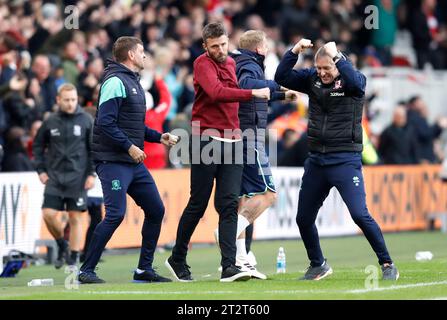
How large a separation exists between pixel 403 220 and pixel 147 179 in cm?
1172

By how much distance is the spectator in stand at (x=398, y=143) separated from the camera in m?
24.7

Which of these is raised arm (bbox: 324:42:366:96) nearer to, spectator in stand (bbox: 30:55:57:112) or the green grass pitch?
the green grass pitch

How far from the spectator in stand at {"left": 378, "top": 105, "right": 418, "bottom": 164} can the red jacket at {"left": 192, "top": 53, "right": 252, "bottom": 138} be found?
1224 centimetres

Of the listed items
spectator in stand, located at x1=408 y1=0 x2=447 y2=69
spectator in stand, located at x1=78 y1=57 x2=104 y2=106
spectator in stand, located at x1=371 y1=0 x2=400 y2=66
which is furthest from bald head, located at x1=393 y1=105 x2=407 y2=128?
spectator in stand, located at x1=78 y1=57 x2=104 y2=106

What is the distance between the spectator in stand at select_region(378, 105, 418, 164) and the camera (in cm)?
2472

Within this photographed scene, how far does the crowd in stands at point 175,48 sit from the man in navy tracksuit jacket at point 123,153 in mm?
4570

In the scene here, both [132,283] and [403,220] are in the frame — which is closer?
[132,283]

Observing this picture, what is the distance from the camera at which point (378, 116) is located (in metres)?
28.1

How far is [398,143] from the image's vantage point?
974 inches

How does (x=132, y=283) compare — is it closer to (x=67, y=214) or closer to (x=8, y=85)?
(x=67, y=214)

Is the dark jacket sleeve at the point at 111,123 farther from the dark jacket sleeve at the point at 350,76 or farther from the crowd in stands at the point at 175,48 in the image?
the crowd in stands at the point at 175,48

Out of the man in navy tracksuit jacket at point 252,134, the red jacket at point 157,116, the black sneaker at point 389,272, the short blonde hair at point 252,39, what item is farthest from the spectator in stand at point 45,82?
the black sneaker at point 389,272

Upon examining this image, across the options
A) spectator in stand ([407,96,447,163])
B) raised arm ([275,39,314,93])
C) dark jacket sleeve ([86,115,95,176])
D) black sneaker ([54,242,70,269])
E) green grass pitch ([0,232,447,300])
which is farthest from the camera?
spectator in stand ([407,96,447,163])
